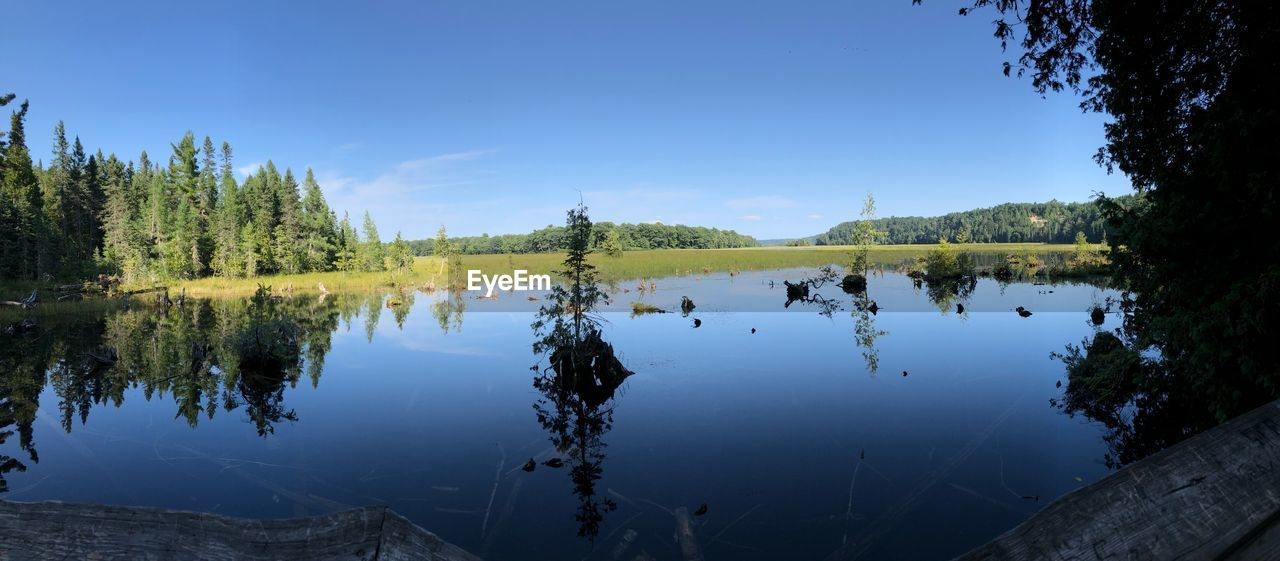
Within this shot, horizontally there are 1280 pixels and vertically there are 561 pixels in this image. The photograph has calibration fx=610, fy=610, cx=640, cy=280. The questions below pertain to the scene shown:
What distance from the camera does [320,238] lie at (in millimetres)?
87938

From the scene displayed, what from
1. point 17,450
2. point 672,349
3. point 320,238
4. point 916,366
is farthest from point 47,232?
point 916,366

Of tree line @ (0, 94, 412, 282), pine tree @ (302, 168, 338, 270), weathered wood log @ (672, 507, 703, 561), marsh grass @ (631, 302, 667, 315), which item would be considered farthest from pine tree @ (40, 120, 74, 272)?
weathered wood log @ (672, 507, 703, 561)

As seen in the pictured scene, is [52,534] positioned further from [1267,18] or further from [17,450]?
[17,450]

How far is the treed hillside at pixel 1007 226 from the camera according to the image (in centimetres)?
13638

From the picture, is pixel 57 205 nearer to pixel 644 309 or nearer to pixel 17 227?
pixel 17 227

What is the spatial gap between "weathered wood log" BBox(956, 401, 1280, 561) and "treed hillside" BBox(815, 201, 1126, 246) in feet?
435

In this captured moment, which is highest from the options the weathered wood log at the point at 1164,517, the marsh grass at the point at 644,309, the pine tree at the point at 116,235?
the pine tree at the point at 116,235

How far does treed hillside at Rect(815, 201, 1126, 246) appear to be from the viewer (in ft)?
447

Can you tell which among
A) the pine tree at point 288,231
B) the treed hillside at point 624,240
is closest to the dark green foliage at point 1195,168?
the pine tree at point 288,231

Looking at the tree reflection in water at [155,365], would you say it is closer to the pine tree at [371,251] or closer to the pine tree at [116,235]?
→ the pine tree at [116,235]

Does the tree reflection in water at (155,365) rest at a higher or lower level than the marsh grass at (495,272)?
lower

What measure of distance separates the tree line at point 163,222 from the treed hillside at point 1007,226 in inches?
4097

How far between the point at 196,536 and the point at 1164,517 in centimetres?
225

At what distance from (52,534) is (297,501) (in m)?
12.5
